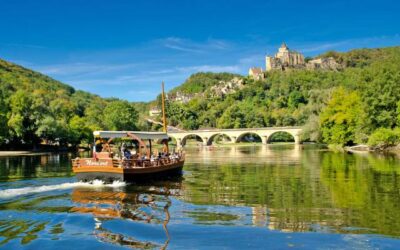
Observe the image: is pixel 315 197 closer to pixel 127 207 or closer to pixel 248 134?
pixel 127 207

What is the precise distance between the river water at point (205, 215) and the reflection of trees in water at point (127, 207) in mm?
41

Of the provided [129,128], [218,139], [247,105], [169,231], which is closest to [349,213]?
[169,231]

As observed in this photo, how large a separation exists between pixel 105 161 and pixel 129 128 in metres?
94.7

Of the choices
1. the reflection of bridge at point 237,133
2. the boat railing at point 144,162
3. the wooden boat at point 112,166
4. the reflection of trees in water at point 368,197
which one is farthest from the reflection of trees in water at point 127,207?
the reflection of bridge at point 237,133

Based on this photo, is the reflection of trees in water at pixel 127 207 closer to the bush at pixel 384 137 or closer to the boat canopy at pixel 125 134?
the boat canopy at pixel 125 134

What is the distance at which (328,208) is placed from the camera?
1939cm

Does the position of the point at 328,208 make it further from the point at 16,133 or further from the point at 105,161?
the point at 16,133

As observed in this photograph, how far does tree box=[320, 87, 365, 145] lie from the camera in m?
74.1

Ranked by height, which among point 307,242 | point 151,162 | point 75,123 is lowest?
point 307,242

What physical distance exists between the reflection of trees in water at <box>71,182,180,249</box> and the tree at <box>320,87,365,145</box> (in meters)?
53.7

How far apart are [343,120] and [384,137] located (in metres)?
11.9

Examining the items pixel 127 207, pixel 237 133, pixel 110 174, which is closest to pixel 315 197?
pixel 127 207

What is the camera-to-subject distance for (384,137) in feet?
211

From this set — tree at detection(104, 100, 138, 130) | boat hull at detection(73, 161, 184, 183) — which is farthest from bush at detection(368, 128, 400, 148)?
tree at detection(104, 100, 138, 130)
